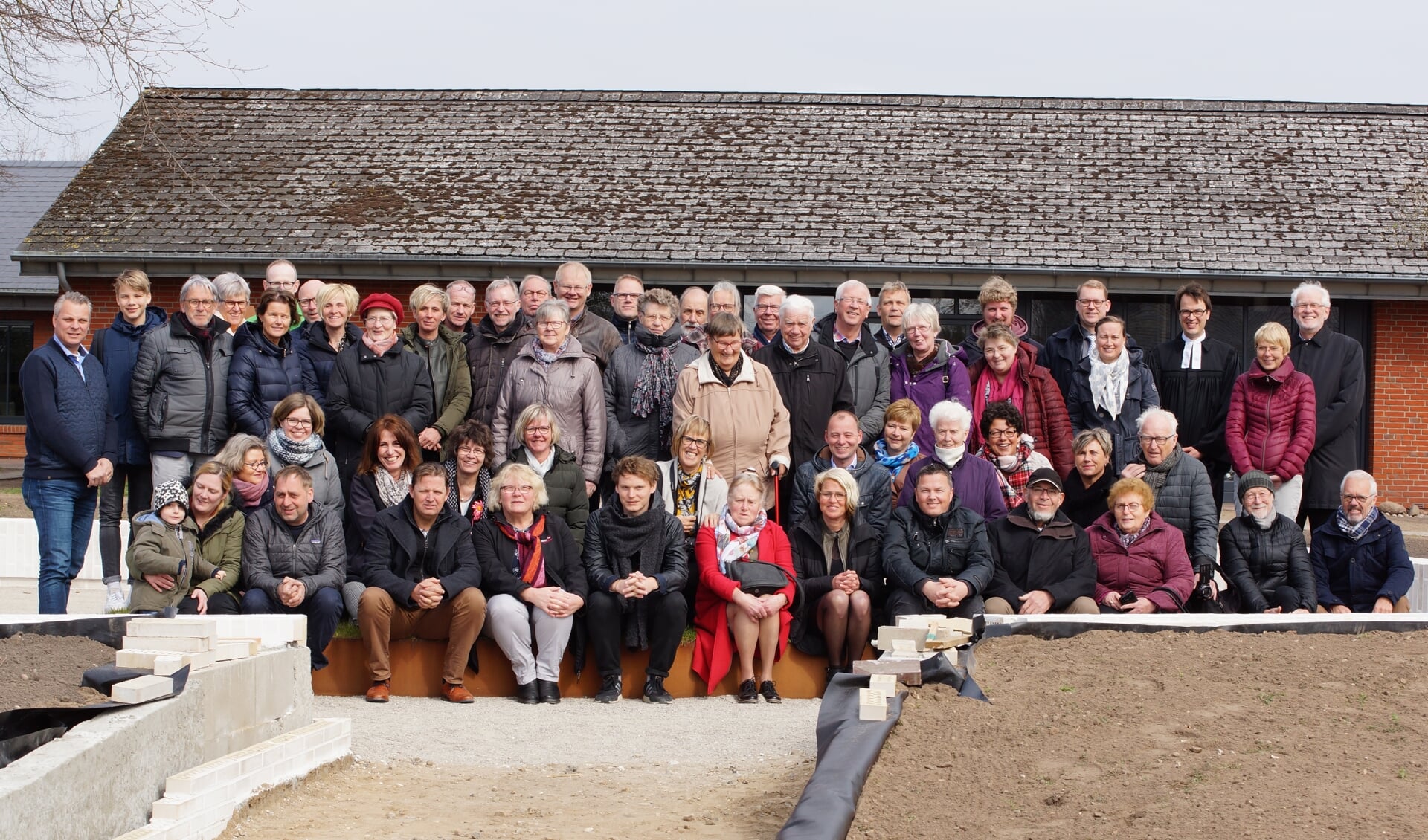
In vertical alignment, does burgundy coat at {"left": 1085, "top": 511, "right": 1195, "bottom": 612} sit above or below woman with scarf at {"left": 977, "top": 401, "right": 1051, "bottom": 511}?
below

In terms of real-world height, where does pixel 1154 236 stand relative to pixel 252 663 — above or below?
above

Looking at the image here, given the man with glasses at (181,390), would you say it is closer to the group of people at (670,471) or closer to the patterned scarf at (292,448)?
the group of people at (670,471)

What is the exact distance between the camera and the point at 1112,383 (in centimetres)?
854

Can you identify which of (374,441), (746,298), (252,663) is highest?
(746,298)

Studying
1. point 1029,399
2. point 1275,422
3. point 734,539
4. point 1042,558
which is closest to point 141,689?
point 734,539

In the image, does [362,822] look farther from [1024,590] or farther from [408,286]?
[408,286]

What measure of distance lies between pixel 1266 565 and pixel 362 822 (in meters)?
5.17

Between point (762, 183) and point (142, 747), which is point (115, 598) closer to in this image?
point (142, 747)

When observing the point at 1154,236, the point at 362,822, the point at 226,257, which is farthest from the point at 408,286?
the point at 362,822

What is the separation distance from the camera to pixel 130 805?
466 centimetres

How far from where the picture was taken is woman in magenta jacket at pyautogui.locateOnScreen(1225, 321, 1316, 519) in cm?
838

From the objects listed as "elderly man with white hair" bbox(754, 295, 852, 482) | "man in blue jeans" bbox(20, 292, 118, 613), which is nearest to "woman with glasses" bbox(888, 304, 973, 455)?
"elderly man with white hair" bbox(754, 295, 852, 482)

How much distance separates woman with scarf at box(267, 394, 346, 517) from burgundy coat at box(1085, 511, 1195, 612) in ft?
13.4

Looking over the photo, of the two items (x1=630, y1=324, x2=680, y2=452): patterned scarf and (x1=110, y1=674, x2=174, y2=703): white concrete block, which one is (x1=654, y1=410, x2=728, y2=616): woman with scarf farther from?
(x1=110, y1=674, x2=174, y2=703): white concrete block
